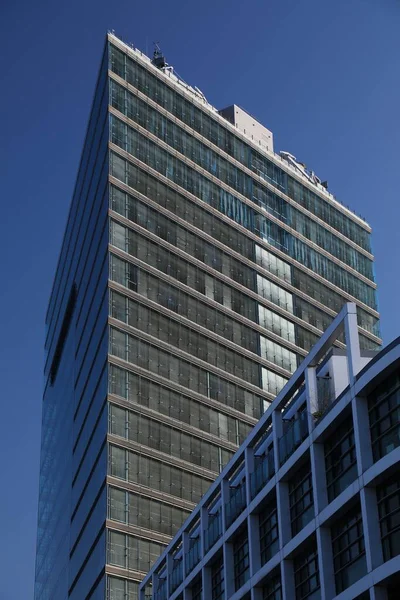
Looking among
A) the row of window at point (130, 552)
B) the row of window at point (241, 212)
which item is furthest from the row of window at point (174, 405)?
the row of window at point (241, 212)

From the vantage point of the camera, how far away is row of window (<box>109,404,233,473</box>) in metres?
111

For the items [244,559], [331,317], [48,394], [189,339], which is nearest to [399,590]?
[244,559]

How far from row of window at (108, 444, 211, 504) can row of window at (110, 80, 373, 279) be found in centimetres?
4202

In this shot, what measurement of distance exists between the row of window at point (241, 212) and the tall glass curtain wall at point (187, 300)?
0.19 metres

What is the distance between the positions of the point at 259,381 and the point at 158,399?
18328 millimetres

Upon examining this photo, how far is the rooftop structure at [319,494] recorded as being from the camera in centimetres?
4656

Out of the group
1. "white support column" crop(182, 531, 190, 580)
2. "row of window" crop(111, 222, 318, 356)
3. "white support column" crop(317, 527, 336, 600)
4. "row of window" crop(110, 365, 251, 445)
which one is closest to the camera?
"white support column" crop(317, 527, 336, 600)

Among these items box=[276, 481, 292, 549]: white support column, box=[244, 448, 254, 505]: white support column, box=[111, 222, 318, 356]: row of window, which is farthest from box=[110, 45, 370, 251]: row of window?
box=[276, 481, 292, 549]: white support column

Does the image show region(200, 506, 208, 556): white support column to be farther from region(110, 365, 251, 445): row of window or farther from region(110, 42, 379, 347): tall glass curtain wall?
region(110, 42, 379, 347): tall glass curtain wall

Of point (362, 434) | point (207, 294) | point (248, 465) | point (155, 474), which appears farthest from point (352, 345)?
point (207, 294)

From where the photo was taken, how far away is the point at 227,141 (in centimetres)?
14275

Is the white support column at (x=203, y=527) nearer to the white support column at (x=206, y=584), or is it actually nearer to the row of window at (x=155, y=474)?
the white support column at (x=206, y=584)

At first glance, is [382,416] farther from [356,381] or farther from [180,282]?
[180,282]

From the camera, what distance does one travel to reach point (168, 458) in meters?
114
